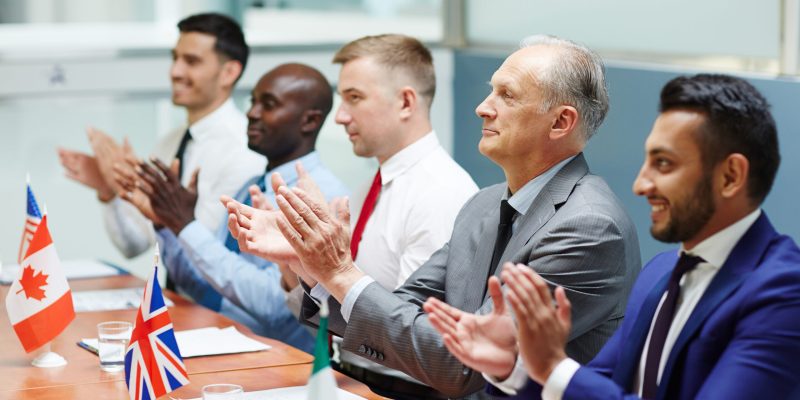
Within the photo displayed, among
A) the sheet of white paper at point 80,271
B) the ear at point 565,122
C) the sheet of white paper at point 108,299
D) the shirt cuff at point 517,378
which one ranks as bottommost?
the sheet of white paper at point 80,271

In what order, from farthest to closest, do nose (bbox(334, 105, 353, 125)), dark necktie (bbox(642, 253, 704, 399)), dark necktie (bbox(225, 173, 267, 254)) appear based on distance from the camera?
dark necktie (bbox(225, 173, 267, 254)) → nose (bbox(334, 105, 353, 125)) → dark necktie (bbox(642, 253, 704, 399))

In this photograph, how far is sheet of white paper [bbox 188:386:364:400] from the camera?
8.65 feet

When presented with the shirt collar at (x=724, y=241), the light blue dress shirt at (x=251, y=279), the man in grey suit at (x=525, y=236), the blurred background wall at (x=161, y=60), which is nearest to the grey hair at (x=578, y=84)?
the man in grey suit at (x=525, y=236)

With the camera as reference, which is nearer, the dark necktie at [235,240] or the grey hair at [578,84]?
the grey hair at [578,84]

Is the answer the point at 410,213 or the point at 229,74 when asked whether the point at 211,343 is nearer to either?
the point at 410,213

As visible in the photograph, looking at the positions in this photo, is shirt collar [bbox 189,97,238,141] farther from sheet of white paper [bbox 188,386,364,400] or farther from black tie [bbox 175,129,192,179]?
sheet of white paper [bbox 188,386,364,400]

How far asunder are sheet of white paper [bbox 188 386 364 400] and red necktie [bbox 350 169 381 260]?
100 cm

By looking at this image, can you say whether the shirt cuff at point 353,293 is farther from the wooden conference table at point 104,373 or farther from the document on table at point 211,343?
the document on table at point 211,343

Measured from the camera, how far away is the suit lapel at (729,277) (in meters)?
2.08

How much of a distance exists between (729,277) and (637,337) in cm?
Result: 24

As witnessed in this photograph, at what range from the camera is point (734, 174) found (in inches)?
81.8

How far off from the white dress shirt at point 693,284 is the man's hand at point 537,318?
21mm

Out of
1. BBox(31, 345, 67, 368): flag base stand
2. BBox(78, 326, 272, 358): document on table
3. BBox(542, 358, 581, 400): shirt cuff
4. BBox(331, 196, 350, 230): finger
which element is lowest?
BBox(78, 326, 272, 358): document on table

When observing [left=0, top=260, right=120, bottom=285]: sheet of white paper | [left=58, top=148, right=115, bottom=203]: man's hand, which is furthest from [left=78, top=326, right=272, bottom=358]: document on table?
[left=58, top=148, right=115, bottom=203]: man's hand
